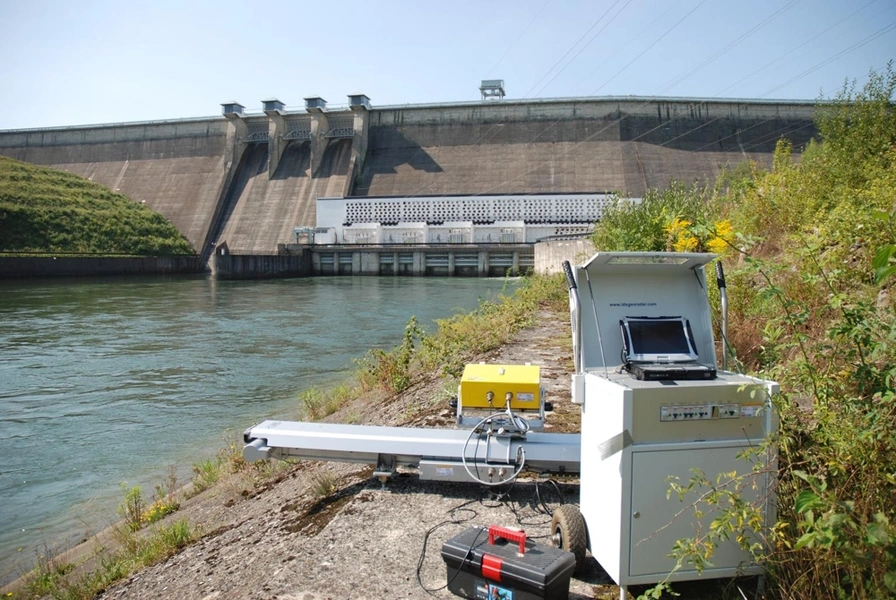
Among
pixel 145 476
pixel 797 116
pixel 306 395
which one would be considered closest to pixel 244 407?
pixel 306 395

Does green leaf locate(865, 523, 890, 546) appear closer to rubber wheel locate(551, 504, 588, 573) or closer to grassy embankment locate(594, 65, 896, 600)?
grassy embankment locate(594, 65, 896, 600)

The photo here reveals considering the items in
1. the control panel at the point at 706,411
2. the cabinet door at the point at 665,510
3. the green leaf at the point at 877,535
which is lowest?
the cabinet door at the point at 665,510

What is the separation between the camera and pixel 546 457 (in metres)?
3.69

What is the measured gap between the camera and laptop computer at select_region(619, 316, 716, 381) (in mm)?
2822

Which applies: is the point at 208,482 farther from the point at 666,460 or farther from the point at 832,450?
the point at 832,450

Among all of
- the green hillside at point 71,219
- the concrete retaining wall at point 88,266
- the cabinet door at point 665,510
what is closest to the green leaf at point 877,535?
the cabinet door at point 665,510

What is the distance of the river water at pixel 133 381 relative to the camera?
19.9ft

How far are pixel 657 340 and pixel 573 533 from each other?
932 millimetres

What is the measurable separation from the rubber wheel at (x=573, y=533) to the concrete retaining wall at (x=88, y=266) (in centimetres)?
3271

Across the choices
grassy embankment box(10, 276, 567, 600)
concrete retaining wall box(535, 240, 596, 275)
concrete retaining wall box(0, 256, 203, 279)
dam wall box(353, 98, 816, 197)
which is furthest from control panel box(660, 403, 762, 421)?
dam wall box(353, 98, 816, 197)

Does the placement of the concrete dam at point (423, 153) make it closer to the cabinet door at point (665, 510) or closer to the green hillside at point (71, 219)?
the green hillside at point (71, 219)

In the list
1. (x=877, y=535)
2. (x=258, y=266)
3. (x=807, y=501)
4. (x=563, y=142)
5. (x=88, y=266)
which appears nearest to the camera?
(x=877, y=535)

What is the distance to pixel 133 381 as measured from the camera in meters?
10.6

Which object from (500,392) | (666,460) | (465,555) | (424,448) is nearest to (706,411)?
(666,460)
